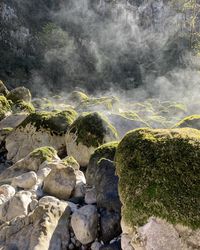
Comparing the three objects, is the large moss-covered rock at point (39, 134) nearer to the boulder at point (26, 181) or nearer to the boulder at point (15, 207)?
the boulder at point (26, 181)

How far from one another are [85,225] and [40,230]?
34.7 inches

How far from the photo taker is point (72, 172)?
888 cm

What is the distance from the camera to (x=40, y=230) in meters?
6.70

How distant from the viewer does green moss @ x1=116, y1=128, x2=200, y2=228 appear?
16.9ft

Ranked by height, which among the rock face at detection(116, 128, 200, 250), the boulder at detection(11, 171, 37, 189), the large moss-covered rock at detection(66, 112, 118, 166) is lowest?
the large moss-covered rock at detection(66, 112, 118, 166)

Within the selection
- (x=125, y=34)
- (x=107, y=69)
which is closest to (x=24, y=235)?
(x=107, y=69)

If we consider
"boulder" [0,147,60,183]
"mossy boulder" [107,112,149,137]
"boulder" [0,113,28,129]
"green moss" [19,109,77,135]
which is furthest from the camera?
"boulder" [0,113,28,129]

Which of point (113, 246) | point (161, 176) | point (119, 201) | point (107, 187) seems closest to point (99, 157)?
point (107, 187)

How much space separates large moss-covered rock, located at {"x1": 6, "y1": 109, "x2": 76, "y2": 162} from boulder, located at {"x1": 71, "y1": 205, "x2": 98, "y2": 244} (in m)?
8.09

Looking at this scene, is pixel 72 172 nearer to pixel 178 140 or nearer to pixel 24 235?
pixel 24 235

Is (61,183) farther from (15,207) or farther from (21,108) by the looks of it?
(21,108)

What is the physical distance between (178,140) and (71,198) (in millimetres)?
3742

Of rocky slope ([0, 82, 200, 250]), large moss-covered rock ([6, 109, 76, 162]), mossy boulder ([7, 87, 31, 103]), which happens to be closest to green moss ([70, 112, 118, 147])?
large moss-covered rock ([6, 109, 76, 162])

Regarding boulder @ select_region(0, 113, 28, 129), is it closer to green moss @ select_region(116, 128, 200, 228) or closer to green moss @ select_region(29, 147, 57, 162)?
green moss @ select_region(29, 147, 57, 162)
